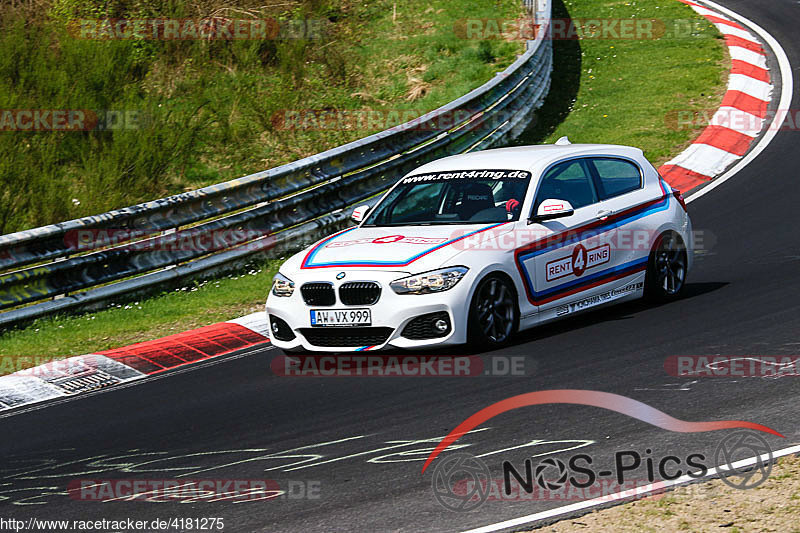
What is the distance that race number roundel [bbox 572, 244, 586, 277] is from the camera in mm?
8723

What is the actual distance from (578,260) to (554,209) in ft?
2.14

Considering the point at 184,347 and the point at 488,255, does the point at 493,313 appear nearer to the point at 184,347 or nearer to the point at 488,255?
the point at 488,255

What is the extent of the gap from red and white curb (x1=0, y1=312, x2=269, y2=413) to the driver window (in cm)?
295

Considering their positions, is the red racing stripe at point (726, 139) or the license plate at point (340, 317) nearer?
the license plate at point (340, 317)

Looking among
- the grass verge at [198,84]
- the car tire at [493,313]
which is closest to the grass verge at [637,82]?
the grass verge at [198,84]

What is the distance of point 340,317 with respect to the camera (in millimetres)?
7906

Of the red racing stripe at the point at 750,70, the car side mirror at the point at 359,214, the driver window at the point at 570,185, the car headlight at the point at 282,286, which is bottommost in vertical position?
the car headlight at the point at 282,286

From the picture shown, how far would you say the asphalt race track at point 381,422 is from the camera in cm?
525

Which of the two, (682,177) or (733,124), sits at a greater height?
(733,124)

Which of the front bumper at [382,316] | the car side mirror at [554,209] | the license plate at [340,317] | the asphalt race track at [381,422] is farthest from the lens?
the car side mirror at [554,209]

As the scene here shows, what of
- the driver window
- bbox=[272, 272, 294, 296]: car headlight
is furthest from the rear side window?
bbox=[272, 272, 294, 296]: car headlight

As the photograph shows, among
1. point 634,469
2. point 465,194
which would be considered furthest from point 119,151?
point 634,469

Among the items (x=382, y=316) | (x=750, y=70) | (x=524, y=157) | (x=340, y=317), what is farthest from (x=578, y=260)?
(x=750, y=70)

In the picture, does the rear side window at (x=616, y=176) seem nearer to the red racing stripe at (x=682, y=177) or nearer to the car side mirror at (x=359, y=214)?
the car side mirror at (x=359, y=214)
